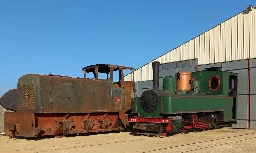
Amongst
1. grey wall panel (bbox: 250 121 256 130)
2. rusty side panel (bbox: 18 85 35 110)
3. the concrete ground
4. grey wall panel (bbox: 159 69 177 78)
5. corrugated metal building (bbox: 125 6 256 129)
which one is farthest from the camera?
grey wall panel (bbox: 159 69 177 78)

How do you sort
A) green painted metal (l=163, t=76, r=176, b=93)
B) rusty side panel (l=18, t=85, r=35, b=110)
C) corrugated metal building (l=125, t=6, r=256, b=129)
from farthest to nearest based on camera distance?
corrugated metal building (l=125, t=6, r=256, b=129), green painted metal (l=163, t=76, r=176, b=93), rusty side panel (l=18, t=85, r=35, b=110)

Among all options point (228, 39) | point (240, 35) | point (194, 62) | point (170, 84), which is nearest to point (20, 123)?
point (170, 84)

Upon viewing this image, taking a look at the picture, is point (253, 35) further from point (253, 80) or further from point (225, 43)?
point (253, 80)

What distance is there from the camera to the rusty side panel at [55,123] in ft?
42.5

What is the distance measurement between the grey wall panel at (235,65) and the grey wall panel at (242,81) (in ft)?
0.71

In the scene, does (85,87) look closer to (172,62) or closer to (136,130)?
(136,130)

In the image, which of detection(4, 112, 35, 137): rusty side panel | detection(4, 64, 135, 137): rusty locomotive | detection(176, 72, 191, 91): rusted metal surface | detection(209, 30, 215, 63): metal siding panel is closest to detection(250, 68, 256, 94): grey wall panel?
detection(209, 30, 215, 63): metal siding panel

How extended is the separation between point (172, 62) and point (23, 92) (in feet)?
36.8

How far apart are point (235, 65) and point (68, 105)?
9.63 meters

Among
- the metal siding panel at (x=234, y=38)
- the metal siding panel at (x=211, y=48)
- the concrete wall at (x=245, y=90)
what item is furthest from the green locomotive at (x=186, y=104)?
the metal siding panel at (x=211, y=48)

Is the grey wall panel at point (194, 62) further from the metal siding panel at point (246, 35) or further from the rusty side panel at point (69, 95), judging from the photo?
the rusty side panel at point (69, 95)

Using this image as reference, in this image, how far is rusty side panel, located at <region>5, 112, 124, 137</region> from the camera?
12961mm

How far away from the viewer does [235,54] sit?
18312 millimetres

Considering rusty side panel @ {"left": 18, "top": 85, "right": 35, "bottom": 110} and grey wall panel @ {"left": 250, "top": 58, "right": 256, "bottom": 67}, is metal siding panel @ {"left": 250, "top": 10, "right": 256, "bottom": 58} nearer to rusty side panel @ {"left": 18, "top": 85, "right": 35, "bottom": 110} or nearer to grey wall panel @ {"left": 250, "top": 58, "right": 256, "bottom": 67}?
grey wall panel @ {"left": 250, "top": 58, "right": 256, "bottom": 67}
